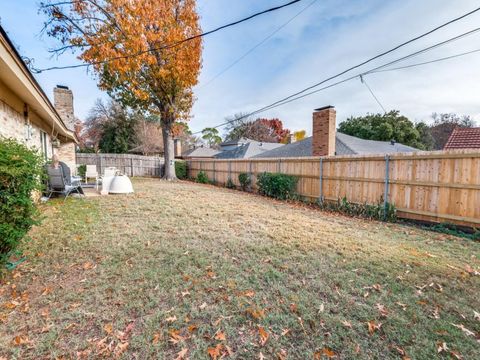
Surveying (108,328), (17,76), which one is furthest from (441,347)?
(17,76)

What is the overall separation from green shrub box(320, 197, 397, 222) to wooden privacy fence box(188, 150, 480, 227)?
0.14 meters

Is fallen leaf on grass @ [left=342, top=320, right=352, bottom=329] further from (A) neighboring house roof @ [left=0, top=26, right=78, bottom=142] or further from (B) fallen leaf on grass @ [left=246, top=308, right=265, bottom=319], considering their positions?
(A) neighboring house roof @ [left=0, top=26, right=78, bottom=142]

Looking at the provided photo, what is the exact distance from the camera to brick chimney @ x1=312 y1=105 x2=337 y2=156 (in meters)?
10.6

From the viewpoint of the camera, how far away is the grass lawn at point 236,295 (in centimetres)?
189

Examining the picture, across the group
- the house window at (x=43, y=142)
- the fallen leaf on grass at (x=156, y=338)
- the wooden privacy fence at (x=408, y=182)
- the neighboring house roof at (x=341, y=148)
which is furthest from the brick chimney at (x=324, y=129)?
the house window at (x=43, y=142)

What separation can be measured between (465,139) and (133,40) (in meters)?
17.7

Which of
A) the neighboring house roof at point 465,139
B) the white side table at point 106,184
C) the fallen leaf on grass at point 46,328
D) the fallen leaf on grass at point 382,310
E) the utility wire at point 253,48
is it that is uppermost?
the utility wire at point 253,48

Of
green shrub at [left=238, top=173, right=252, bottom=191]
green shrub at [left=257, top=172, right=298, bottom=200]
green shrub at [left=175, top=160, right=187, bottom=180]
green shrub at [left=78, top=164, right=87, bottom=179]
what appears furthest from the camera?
green shrub at [left=175, top=160, right=187, bottom=180]

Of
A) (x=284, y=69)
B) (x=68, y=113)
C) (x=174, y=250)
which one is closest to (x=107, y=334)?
(x=174, y=250)

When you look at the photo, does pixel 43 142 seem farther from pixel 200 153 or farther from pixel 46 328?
pixel 200 153

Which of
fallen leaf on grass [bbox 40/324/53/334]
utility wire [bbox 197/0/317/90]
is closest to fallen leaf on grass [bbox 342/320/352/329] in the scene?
fallen leaf on grass [bbox 40/324/53/334]

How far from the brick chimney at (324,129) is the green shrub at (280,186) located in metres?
3.07

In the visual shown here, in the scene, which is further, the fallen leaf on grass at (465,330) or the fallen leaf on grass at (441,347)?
the fallen leaf on grass at (465,330)

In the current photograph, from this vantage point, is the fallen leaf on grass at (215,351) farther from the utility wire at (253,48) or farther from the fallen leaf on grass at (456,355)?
the utility wire at (253,48)
